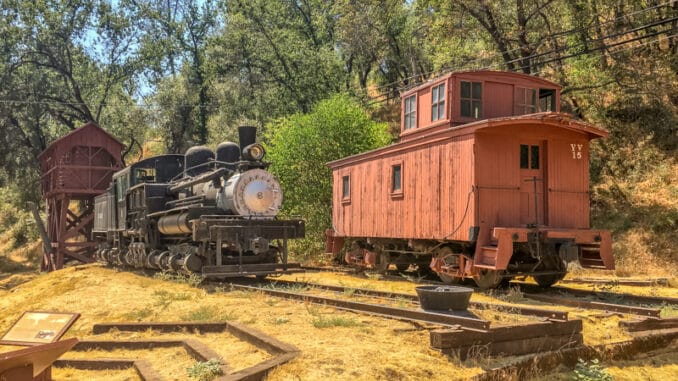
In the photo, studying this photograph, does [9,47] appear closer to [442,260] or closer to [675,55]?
[442,260]

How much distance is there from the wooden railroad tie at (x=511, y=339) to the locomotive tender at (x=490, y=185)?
3783 mm

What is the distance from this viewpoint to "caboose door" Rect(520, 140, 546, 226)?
1205 centimetres

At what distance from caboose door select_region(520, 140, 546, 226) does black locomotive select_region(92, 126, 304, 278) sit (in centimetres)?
568

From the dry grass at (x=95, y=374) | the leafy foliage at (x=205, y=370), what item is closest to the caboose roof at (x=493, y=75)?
the leafy foliage at (x=205, y=370)

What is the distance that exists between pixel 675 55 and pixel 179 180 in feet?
61.6

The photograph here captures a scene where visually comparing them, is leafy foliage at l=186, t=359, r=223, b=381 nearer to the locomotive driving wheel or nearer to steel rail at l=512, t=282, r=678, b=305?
steel rail at l=512, t=282, r=678, b=305

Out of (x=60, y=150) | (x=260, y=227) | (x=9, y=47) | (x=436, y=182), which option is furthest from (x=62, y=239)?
(x=436, y=182)

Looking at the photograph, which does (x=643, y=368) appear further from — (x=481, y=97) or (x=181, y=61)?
(x=181, y=61)

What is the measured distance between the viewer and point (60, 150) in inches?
1044

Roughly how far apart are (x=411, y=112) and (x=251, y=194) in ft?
16.5

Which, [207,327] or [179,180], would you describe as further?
[179,180]

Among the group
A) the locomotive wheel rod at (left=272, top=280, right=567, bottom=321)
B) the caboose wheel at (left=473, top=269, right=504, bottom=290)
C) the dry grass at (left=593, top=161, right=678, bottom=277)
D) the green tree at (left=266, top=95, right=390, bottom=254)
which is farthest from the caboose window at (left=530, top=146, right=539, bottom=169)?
the green tree at (left=266, top=95, right=390, bottom=254)

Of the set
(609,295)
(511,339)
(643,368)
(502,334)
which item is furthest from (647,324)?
(609,295)

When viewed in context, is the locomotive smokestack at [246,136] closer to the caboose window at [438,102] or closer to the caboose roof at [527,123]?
the caboose roof at [527,123]
